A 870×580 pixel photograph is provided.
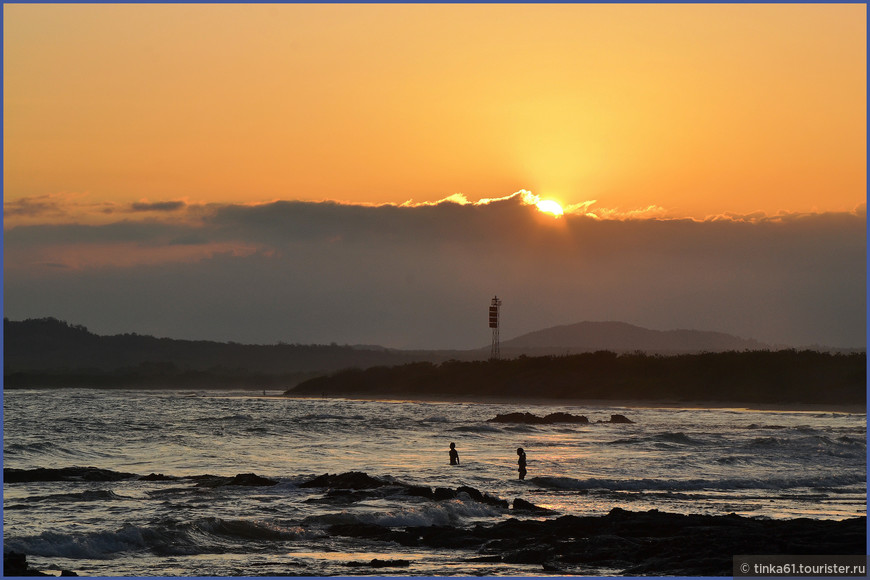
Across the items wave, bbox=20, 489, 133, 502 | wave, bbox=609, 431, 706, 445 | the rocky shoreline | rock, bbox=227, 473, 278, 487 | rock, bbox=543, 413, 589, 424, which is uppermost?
the rocky shoreline

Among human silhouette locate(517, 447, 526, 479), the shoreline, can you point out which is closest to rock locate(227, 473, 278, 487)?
human silhouette locate(517, 447, 526, 479)

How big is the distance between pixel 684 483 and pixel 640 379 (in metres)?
73.4

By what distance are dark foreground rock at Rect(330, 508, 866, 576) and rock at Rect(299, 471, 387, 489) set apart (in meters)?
6.34

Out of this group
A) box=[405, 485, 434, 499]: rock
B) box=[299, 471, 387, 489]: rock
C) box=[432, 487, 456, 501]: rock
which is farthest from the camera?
box=[299, 471, 387, 489]: rock

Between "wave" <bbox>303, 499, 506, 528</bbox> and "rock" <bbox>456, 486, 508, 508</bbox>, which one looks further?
"rock" <bbox>456, 486, 508, 508</bbox>

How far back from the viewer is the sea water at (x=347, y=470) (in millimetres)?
19750

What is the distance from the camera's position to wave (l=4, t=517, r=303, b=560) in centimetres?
1983

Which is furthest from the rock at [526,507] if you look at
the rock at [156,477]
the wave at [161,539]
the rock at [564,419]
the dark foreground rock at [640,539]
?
the rock at [564,419]

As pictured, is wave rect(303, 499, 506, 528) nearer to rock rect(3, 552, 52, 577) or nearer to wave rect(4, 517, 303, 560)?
wave rect(4, 517, 303, 560)

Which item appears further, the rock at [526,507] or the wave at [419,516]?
the rock at [526,507]

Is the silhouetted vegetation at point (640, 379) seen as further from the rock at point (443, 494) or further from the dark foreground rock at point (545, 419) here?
the rock at point (443, 494)

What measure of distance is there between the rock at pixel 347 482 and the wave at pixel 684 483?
528 centimetres

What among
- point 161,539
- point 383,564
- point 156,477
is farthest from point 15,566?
point 156,477

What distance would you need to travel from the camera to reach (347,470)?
3447 cm
